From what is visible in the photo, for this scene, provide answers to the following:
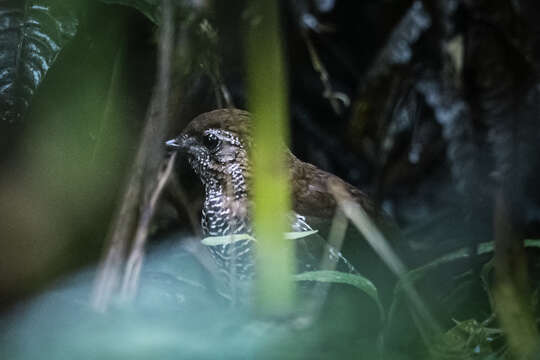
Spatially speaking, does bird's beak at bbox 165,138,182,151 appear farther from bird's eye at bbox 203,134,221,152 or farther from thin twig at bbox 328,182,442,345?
thin twig at bbox 328,182,442,345

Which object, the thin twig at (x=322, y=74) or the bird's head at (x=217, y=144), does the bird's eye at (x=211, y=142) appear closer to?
the bird's head at (x=217, y=144)

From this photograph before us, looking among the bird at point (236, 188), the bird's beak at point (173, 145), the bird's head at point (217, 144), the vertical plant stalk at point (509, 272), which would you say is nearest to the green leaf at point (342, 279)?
the bird at point (236, 188)

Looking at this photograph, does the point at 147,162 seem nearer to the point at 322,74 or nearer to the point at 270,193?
the point at 270,193

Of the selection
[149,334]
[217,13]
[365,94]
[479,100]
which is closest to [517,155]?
[479,100]

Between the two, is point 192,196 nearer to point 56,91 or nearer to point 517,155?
point 56,91

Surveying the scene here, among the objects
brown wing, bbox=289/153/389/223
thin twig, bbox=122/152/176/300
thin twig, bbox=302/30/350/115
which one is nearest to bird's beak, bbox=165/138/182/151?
thin twig, bbox=122/152/176/300

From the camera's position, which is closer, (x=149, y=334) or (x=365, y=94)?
(x=149, y=334)
